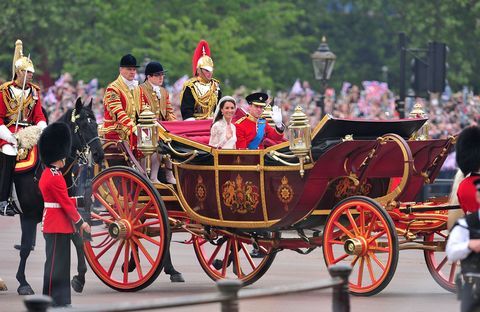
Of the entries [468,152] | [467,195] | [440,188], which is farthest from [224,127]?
[440,188]

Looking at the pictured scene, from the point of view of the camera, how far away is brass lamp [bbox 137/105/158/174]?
1458cm

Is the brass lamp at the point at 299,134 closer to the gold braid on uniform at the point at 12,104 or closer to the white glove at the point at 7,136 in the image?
the white glove at the point at 7,136

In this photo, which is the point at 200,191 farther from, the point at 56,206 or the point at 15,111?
the point at 56,206

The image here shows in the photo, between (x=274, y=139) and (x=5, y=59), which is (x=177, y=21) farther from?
(x=274, y=139)

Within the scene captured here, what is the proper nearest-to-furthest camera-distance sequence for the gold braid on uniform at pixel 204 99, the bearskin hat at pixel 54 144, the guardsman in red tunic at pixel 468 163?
the guardsman in red tunic at pixel 468 163 → the bearskin hat at pixel 54 144 → the gold braid on uniform at pixel 204 99

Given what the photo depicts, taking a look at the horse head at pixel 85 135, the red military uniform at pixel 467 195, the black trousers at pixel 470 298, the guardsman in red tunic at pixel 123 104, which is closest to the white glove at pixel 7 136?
the horse head at pixel 85 135

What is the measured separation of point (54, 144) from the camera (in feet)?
41.9

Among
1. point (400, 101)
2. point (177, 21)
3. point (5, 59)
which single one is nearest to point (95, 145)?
point (400, 101)

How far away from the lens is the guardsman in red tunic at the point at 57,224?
1252cm

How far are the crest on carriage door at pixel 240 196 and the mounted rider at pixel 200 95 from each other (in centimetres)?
162

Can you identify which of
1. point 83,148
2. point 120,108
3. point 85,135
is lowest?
point 83,148

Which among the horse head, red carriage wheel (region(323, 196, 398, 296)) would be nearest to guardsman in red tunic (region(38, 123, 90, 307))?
the horse head

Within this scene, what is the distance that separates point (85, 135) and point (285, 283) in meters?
2.36

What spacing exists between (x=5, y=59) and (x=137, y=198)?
109 feet
